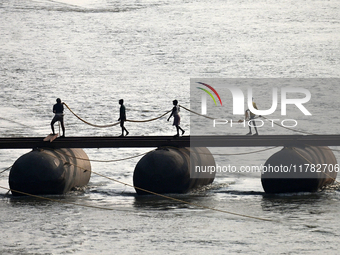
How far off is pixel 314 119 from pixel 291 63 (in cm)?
2640

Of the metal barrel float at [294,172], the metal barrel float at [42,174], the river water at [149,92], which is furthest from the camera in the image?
the metal barrel float at [42,174]

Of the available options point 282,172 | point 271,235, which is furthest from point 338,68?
point 271,235

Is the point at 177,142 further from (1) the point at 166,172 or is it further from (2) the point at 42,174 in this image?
(2) the point at 42,174

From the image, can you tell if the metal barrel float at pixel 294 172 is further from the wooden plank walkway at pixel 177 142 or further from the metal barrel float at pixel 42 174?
the metal barrel float at pixel 42 174

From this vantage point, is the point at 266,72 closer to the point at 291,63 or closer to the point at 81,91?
the point at 291,63

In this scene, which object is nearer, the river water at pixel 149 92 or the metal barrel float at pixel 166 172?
the river water at pixel 149 92

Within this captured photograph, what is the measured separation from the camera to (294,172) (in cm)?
2327

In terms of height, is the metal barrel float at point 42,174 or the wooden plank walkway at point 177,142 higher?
the wooden plank walkway at point 177,142

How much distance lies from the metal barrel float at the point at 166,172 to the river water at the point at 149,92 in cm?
47

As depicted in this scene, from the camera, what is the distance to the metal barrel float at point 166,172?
23297 millimetres

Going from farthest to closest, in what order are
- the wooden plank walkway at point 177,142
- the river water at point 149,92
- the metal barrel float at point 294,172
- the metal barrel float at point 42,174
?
the wooden plank walkway at point 177,142
the metal barrel float at point 42,174
the metal barrel float at point 294,172
the river water at point 149,92

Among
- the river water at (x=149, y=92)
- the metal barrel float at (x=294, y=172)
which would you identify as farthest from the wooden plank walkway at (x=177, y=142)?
the river water at (x=149, y=92)

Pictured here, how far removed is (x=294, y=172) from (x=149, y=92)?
39380mm

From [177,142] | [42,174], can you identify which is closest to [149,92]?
[177,142]
